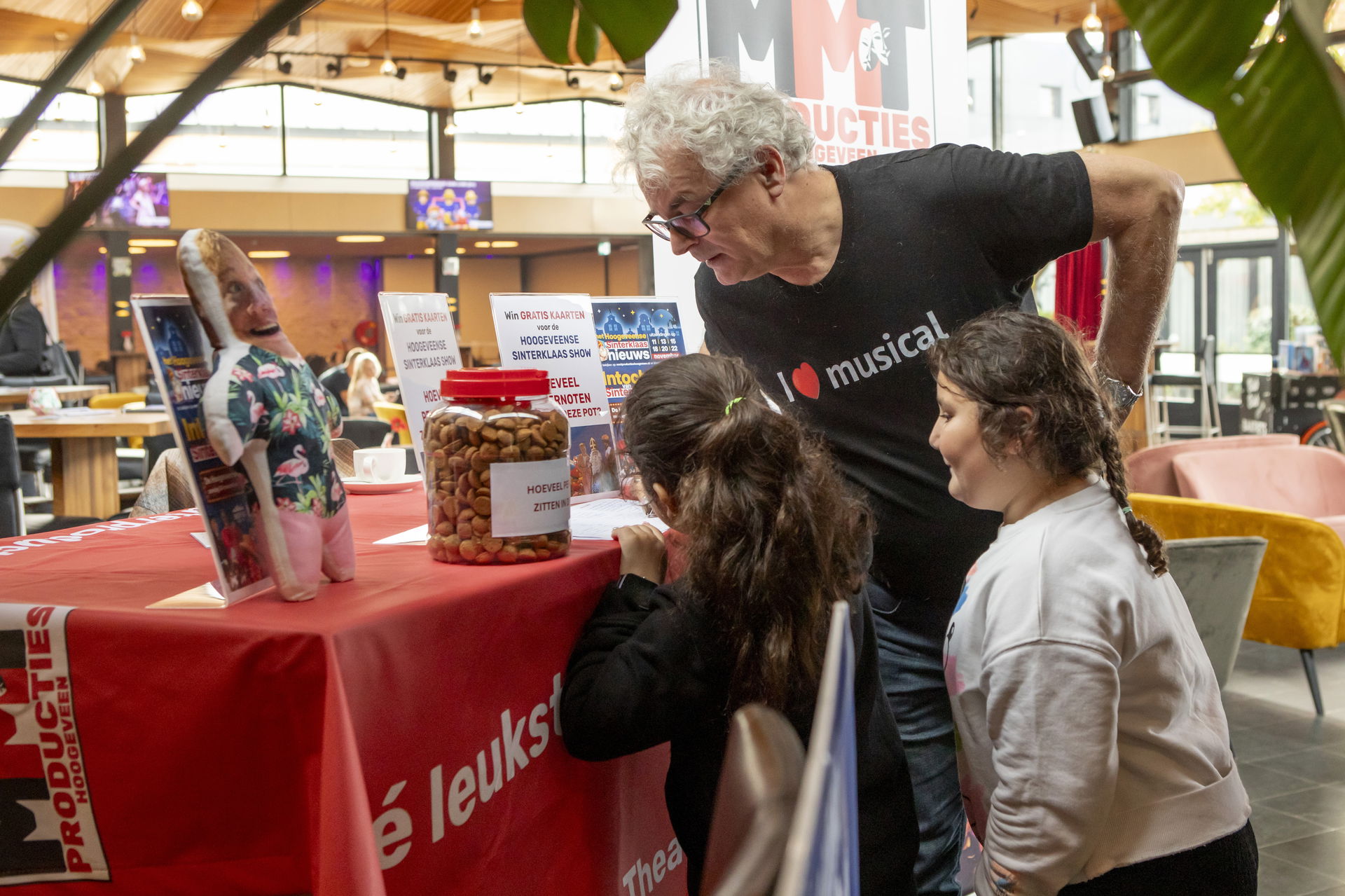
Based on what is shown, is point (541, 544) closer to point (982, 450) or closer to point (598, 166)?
point (982, 450)

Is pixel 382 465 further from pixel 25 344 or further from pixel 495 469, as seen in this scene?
pixel 25 344

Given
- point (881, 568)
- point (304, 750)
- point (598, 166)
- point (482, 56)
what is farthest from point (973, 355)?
point (598, 166)

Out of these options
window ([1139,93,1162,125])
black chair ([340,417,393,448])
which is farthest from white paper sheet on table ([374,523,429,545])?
window ([1139,93,1162,125])

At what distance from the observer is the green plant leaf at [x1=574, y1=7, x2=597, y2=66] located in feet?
2.24

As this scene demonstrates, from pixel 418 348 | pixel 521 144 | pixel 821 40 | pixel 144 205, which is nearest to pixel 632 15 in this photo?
pixel 418 348

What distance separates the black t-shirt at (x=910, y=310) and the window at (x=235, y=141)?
15.1 metres

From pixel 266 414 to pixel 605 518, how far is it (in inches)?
24.2

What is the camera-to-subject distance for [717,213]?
62.3 inches

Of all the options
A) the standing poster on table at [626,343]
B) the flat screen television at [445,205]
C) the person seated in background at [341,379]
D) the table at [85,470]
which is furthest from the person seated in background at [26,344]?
the flat screen television at [445,205]

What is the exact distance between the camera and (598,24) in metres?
0.64

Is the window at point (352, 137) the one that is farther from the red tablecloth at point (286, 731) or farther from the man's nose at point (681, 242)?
the red tablecloth at point (286, 731)

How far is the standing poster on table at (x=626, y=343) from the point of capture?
1.72 meters

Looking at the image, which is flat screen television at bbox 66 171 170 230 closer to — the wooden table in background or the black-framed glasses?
the wooden table in background

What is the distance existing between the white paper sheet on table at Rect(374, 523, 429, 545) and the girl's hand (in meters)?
0.24
